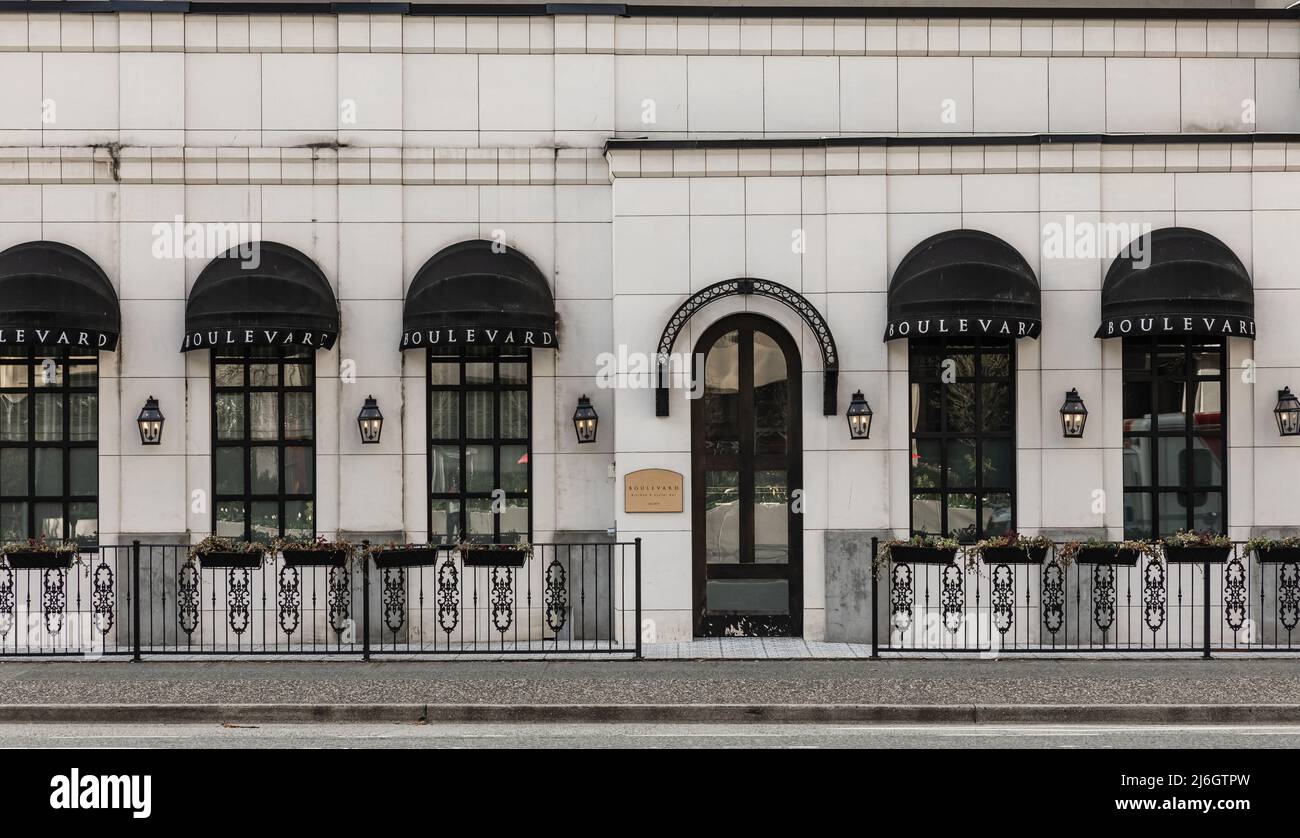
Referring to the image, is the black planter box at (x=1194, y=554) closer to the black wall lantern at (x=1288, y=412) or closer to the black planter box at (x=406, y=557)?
the black wall lantern at (x=1288, y=412)

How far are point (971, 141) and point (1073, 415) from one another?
3.56 m

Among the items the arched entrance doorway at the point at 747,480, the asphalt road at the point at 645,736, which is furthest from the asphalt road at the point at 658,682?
the arched entrance doorway at the point at 747,480

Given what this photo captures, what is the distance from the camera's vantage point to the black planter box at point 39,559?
13.5m

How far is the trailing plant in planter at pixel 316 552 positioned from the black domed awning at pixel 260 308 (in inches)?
96.3

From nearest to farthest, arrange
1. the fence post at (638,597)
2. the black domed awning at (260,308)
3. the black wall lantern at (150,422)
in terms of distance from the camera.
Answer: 1. the fence post at (638,597)
2. the black domed awning at (260,308)
3. the black wall lantern at (150,422)

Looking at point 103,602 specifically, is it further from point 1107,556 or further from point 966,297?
point 1107,556

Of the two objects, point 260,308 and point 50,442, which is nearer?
point 260,308

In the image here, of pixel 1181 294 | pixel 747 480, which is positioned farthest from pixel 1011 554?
pixel 1181 294

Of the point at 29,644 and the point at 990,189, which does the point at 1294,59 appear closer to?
the point at 990,189

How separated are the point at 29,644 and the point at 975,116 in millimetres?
13223

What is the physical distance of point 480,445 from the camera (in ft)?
48.5

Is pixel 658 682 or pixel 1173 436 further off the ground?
pixel 1173 436

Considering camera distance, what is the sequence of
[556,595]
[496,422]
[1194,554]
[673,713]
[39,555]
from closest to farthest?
[673,713] < [1194,554] < [39,555] < [556,595] < [496,422]

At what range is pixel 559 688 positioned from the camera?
11180mm
